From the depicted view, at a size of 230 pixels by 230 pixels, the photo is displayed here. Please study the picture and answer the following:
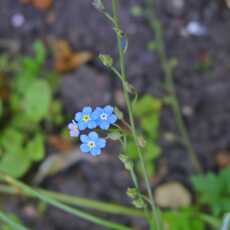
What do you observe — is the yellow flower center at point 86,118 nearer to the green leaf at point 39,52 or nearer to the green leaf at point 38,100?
the green leaf at point 38,100

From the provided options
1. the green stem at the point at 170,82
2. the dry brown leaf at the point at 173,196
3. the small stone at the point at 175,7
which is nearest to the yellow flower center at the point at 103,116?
the green stem at the point at 170,82

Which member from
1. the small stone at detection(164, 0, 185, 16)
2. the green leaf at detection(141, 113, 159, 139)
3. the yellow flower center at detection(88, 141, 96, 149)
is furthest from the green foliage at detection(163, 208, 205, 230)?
the small stone at detection(164, 0, 185, 16)

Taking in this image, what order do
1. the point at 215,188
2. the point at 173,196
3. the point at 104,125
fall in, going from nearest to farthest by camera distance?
1. the point at 104,125
2. the point at 215,188
3. the point at 173,196

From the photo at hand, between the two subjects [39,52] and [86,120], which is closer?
[86,120]

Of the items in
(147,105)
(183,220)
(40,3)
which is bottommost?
(183,220)

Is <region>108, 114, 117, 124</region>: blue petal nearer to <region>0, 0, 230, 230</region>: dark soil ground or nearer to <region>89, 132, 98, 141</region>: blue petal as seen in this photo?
<region>89, 132, 98, 141</region>: blue petal

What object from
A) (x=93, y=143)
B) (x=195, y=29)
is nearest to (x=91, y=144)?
(x=93, y=143)

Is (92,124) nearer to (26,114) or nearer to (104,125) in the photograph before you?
(104,125)
